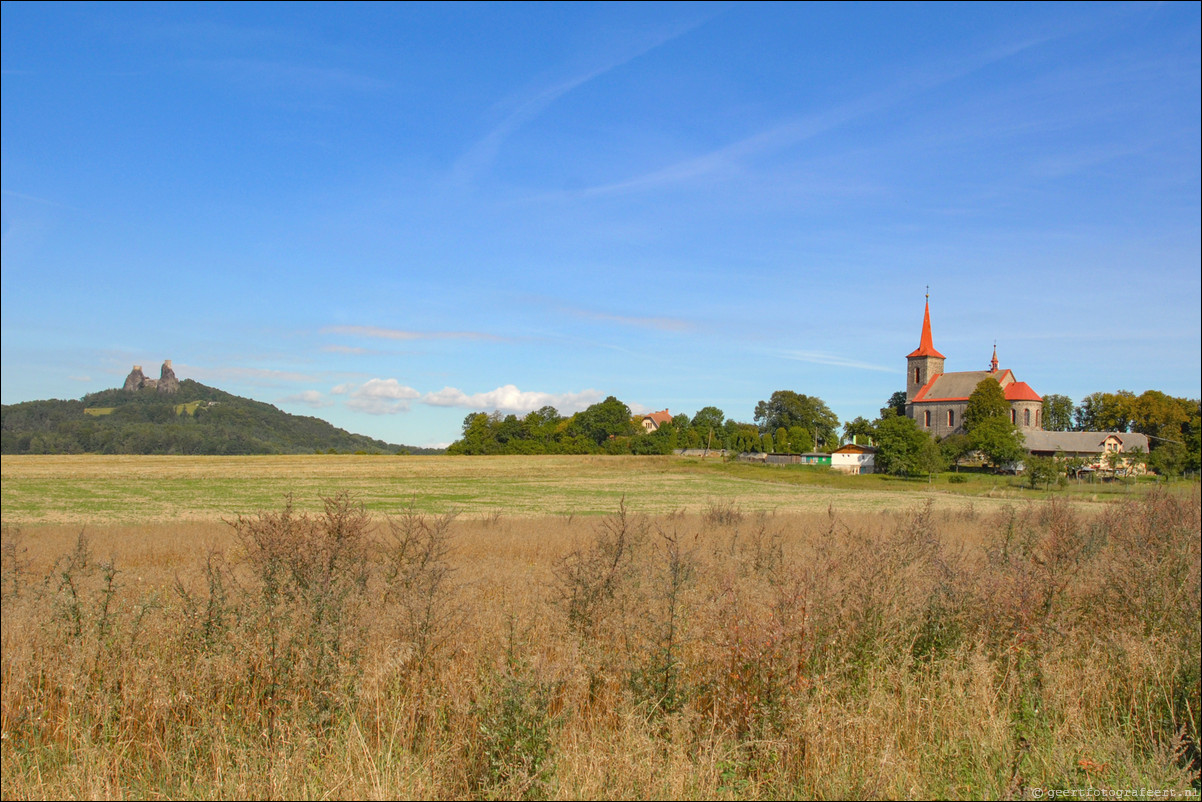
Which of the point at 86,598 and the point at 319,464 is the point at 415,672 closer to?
the point at 86,598

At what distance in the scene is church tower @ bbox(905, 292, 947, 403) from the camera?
127m

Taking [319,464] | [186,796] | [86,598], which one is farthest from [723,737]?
[319,464]

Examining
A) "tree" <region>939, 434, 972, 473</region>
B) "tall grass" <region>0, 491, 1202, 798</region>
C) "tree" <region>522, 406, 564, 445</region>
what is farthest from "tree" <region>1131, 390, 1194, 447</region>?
"tall grass" <region>0, 491, 1202, 798</region>

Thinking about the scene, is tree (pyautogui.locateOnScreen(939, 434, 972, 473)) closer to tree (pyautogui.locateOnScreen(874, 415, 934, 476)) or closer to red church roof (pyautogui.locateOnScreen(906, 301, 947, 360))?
tree (pyautogui.locateOnScreen(874, 415, 934, 476))

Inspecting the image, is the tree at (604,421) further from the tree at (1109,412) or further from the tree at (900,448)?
the tree at (1109,412)

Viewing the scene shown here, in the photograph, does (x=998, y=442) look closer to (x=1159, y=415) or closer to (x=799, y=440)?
(x=799, y=440)

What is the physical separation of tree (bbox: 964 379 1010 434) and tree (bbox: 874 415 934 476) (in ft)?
69.6

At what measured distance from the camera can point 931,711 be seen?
590 cm

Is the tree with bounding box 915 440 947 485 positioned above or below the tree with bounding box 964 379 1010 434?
below

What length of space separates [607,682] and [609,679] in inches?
1.3

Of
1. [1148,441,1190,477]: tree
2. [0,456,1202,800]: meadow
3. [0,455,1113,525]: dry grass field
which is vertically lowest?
[0,455,1113,525]: dry grass field

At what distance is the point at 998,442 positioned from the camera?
7719 cm

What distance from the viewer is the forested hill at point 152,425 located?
22797 mm

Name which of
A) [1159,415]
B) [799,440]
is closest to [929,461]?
[799,440]
